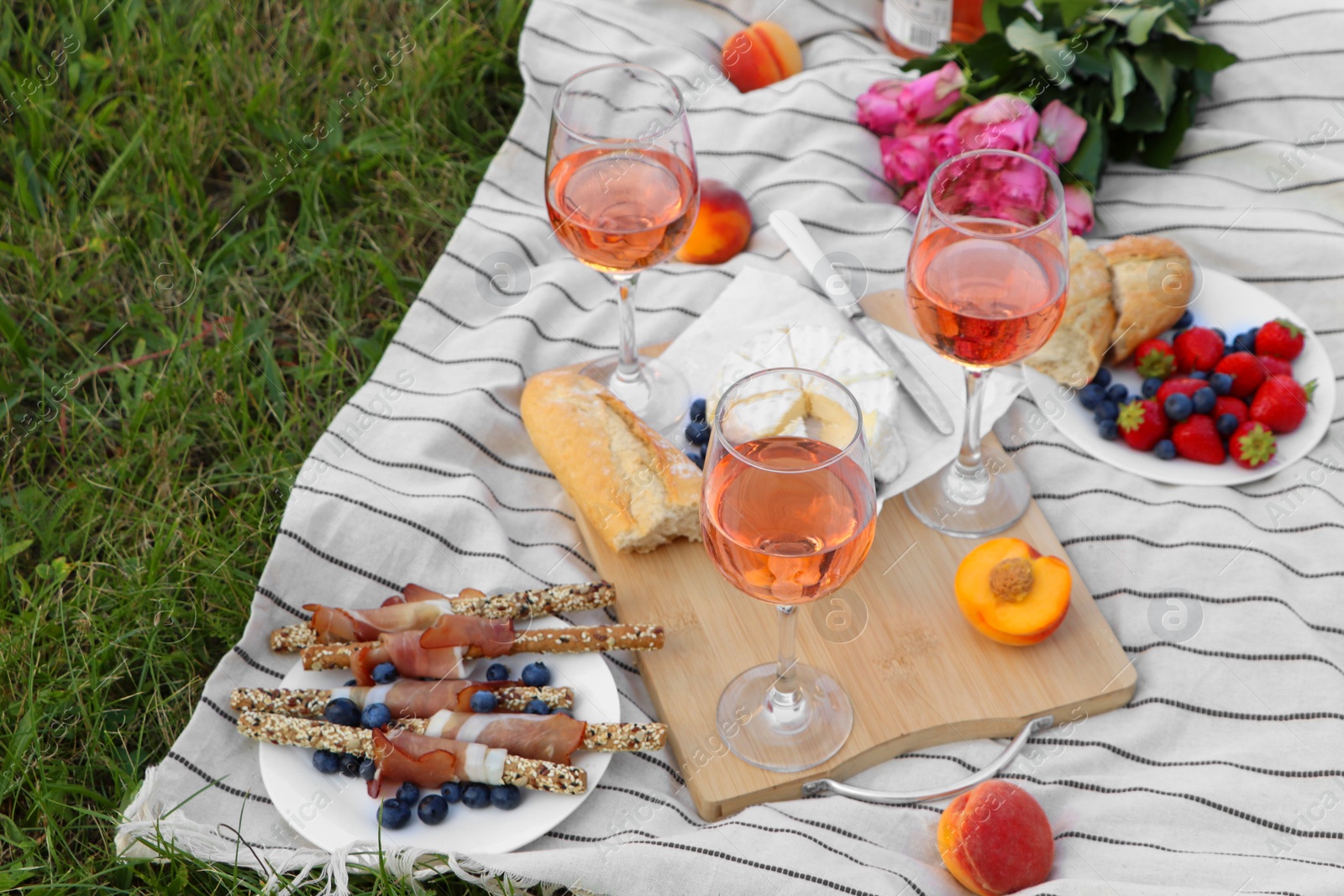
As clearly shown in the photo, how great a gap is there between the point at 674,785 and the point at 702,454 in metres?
0.63

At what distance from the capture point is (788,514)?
1562 millimetres

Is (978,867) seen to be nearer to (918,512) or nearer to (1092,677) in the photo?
(1092,677)

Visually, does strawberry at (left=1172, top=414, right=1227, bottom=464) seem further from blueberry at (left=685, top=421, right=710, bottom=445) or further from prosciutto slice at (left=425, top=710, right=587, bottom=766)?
prosciutto slice at (left=425, top=710, right=587, bottom=766)

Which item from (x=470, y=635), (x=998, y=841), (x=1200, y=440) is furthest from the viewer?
A: (x=1200, y=440)

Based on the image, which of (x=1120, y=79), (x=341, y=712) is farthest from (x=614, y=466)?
(x=1120, y=79)

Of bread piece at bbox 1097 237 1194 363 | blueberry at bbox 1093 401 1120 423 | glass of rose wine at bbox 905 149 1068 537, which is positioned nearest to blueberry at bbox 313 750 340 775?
glass of rose wine at bbox 905 149 1068 537

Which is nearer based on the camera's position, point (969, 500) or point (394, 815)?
point (394, 815)

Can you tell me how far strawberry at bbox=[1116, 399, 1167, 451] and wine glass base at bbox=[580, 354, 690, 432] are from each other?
83cm

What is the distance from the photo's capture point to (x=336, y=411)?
265 cm

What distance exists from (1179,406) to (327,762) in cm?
163

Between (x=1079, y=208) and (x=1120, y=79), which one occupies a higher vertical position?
(x=1120, y=79)

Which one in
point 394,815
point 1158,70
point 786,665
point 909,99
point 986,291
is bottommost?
point 394,815

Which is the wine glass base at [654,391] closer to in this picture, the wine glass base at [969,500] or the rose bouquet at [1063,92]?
the wine glass base at [969,500]

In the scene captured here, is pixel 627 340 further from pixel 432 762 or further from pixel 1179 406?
pixel 1179 406
